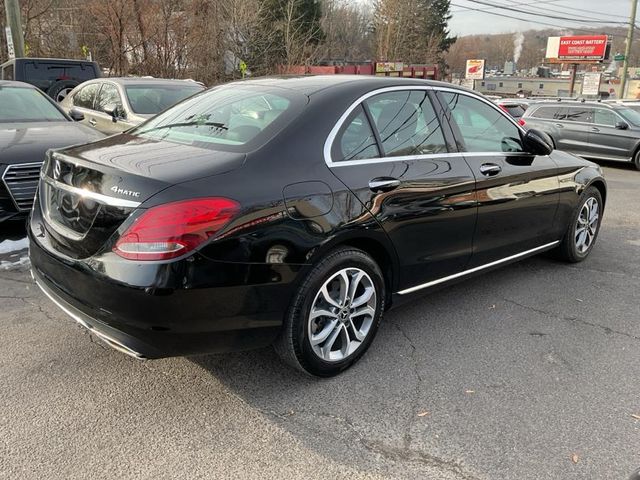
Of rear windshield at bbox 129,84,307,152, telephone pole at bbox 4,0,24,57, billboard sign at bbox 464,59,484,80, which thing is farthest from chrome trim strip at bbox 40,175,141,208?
billboard sign at bbox 464,59,484,80

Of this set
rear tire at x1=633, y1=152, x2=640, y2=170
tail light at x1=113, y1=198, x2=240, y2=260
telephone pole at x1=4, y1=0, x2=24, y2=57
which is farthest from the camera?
telephone pole at x1=4, y1=0, x2=24, y2=57

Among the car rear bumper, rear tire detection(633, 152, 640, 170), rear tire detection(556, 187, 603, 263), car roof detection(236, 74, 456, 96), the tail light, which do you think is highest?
car roof detection(236, 74, 456, 96)

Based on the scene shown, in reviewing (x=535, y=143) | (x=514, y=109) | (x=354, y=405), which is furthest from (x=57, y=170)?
(x=514, y=109)

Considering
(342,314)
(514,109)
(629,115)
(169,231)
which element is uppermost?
(169,231)

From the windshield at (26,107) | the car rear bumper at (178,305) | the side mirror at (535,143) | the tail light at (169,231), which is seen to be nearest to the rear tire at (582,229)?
the side mirror at (535,143)

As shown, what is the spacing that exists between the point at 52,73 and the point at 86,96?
3590mm

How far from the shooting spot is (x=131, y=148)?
3.05 m

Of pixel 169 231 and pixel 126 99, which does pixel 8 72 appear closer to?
pixel 126 99

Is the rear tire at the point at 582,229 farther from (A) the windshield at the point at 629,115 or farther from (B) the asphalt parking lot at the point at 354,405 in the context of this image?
(A) the windshield at the point at 629,115

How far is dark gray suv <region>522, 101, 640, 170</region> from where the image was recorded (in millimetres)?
12789

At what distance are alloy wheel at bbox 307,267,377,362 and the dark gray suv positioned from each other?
11.9 m

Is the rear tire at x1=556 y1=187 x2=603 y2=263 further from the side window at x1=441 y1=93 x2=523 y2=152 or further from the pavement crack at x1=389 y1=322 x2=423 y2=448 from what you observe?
the pavement crack at x1=389 y1=322 x2=423 y2=448

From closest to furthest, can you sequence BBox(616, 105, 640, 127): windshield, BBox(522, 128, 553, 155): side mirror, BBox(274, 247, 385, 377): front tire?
BBox(274, 247, 385, 377): front tire → BBox(522, 128, 553, 155): side mirror → BBox(616, 105, 640, 127): windshield

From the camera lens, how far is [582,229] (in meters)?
5.22
